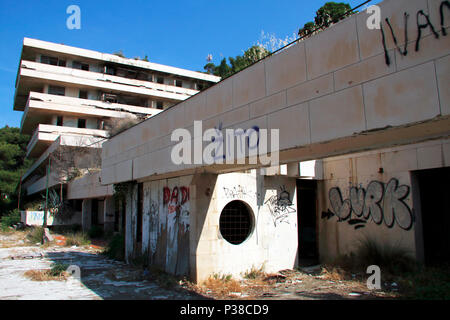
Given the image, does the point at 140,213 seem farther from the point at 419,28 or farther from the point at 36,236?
the point at 36,236

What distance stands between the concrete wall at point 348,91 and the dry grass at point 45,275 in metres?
6.57

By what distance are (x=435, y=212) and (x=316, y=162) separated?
393cm

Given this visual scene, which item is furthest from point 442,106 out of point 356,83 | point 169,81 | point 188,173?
point 169,81

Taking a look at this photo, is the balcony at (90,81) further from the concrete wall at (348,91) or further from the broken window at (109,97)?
the concrete wall at (348,91)

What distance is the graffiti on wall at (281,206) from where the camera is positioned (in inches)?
402

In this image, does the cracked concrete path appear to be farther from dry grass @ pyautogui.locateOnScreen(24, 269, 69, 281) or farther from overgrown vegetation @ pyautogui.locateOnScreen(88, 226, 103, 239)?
overgrown vegetation @ pyautogui.locateOnScreen(88, 226, 103, 239)

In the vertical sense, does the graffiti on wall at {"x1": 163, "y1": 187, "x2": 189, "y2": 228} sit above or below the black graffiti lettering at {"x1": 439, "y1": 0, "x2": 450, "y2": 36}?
below

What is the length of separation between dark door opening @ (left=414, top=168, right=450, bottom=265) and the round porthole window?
5079 mm

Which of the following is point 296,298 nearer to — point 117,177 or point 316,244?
point 316,244

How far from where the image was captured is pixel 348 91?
4.52 meters

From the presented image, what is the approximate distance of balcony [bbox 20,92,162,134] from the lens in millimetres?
35122

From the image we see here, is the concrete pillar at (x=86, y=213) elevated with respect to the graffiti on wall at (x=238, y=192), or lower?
lower

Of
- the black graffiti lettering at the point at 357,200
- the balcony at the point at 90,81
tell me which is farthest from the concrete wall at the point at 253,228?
the balcony at the point at 90,81

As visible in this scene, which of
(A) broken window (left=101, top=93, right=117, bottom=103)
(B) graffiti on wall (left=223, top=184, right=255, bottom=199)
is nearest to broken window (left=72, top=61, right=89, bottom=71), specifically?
(A) broken window (left=101, top=93, right=117, bottom=103)
